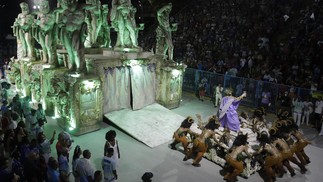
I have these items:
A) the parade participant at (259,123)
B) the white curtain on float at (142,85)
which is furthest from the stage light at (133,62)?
the parade participant at (259,123)

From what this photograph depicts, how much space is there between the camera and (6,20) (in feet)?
70.9

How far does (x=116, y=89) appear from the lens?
11398 mm

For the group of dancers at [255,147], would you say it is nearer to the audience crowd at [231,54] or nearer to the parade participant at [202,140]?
the parade participant at [202,140]

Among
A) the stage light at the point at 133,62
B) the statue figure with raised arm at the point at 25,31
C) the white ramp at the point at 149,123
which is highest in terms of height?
the statue figure with raised arm at the point at 25,31

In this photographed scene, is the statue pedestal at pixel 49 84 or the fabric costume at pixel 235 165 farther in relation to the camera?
the statue pedestal at pixel 49 84

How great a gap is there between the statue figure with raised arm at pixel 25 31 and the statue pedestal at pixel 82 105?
4.76m

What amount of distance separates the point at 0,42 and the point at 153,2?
42.7 ft

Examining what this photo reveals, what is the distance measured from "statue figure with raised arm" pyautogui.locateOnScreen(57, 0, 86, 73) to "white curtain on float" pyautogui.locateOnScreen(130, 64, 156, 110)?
7.83 ft

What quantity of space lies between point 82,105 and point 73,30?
2488 millimetres

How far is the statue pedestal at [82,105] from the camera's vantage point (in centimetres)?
982

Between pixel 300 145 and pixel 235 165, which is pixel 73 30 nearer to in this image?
pixel 235 165

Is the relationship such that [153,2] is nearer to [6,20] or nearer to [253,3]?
[253,3]

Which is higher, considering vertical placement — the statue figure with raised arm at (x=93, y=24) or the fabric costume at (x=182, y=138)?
the statue figure with raised arm at (x=93, y=24)

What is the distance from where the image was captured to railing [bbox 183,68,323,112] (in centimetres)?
1262
